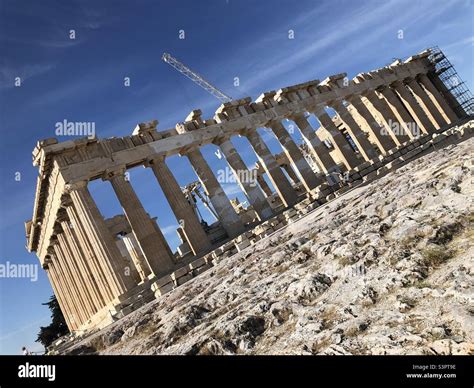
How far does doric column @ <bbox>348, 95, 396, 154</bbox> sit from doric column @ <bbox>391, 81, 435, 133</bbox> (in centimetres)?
709

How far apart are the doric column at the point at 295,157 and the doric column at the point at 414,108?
2013 centimetres

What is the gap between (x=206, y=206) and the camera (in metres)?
56.4

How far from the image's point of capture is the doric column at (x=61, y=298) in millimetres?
39531

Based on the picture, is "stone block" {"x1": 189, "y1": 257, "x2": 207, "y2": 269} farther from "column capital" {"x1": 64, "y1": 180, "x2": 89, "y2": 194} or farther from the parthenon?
"column capital" {"x1": 64, "y1": 180, "x2": 89, "y2": 194}

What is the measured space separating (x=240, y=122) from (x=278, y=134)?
408 centimetres

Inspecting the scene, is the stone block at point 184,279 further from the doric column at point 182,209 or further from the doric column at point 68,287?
the doric column at point 68,287

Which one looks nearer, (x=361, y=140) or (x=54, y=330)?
(x=361, y=140)

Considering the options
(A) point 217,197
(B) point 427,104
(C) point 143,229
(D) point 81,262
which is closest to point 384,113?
(B) point 427,104

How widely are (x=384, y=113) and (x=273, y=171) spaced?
20045 millimetres

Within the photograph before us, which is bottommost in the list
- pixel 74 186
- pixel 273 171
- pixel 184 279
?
pixel 184 279

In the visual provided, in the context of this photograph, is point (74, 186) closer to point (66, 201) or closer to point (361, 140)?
point (66, 201)

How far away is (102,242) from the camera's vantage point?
22.0m

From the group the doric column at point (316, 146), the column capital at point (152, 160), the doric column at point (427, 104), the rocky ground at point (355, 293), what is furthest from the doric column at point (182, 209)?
the doric column at point (427, 104)

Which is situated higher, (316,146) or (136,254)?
(316,146)
